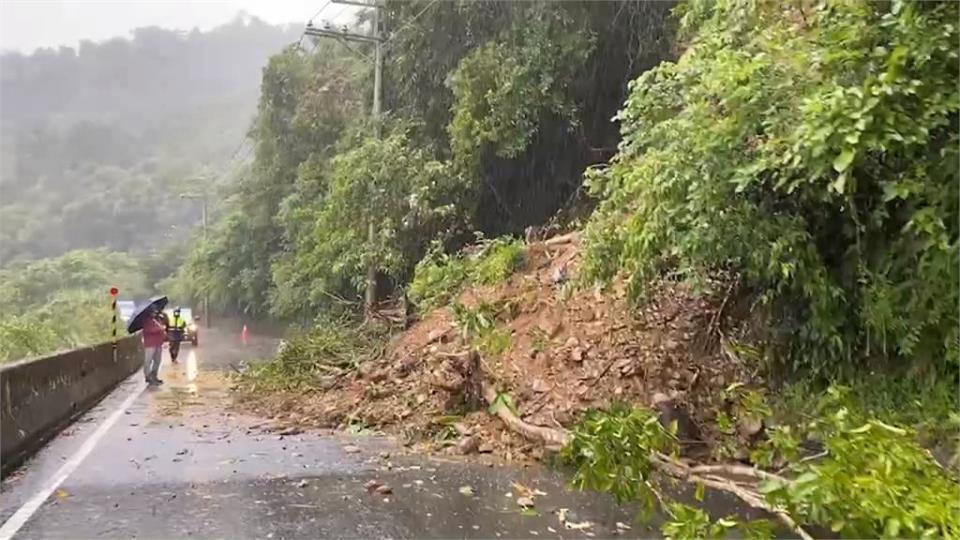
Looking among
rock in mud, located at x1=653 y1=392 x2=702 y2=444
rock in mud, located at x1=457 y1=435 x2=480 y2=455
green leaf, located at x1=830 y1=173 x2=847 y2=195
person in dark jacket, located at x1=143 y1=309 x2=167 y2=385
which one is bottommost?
person in dark jacket, located at x1=143 y1=309 x2=167 y2=385

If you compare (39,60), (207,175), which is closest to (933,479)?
(39,60)

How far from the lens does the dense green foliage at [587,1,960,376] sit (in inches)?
231

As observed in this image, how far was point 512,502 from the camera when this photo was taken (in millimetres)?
6477

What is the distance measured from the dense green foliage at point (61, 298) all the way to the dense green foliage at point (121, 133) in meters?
1.98

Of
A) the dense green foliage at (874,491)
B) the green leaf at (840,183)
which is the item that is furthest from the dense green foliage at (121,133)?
the dense green foliage at (874,491)

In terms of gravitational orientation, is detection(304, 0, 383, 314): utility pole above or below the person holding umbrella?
above

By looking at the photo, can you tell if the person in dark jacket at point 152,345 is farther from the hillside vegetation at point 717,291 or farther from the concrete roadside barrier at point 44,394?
the hillside vegetation at point 717,291

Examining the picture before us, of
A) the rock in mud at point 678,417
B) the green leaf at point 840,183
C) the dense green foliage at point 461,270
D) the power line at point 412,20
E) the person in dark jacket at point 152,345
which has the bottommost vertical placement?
the person in dark jacket at point 152,345

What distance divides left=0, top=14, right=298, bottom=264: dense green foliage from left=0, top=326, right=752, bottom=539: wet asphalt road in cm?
2404

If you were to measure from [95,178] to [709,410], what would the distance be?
46873 millimetres

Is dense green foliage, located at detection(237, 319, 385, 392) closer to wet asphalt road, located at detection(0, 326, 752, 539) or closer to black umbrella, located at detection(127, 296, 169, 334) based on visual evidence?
black umbrella, located at detection(127, 296, 169, 334)

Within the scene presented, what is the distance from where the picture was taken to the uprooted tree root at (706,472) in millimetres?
4721

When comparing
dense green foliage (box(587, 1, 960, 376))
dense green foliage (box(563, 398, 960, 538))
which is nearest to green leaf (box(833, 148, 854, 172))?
dense green foliage (box(587, 1, 960, 376))

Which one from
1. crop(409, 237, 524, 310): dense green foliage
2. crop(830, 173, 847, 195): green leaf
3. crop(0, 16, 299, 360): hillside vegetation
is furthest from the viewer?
crop(0, 16, 299, 360): hillside vegetation
